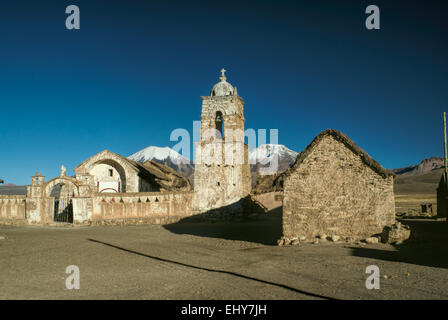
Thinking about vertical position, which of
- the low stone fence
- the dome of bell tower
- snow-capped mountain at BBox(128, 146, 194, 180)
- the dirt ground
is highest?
snow-capped mountain at BBox(128, 146, 194, 180)

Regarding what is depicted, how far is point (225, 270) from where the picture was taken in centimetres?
947

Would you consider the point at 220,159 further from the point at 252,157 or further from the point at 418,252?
the point at 252,157

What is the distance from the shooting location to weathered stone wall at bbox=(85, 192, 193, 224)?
80.2 ft

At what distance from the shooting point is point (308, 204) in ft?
45.0

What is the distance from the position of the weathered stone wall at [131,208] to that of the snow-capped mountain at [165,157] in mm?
101611

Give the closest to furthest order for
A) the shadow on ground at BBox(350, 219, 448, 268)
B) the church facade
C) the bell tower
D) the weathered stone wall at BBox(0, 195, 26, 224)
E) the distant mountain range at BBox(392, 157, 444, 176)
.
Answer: the shadow on ground at BBox(350, 219, 448, 268)
the church facade
the weathered stone wall at BBox(0, 195, 26, 224)
the bell tower
the distant mountain range at BBox(392, 157, 444, 176)

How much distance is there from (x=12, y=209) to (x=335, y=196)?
78.1ft

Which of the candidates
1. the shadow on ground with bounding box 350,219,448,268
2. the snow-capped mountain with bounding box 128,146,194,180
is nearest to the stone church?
the shadow on ground with bounding box 350,219,448,268

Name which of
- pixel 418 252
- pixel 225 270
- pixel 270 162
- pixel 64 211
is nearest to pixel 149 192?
pixel 64 211

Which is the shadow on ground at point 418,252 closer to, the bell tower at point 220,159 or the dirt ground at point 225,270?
the dirt ground at point 225,270

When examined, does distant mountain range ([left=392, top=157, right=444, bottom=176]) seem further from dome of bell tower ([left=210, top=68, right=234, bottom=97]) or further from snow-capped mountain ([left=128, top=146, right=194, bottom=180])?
dome of bell tower ([left=210, top=68, right=234, bottom=97])

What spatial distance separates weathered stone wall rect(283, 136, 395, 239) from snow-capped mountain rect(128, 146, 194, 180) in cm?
11465
